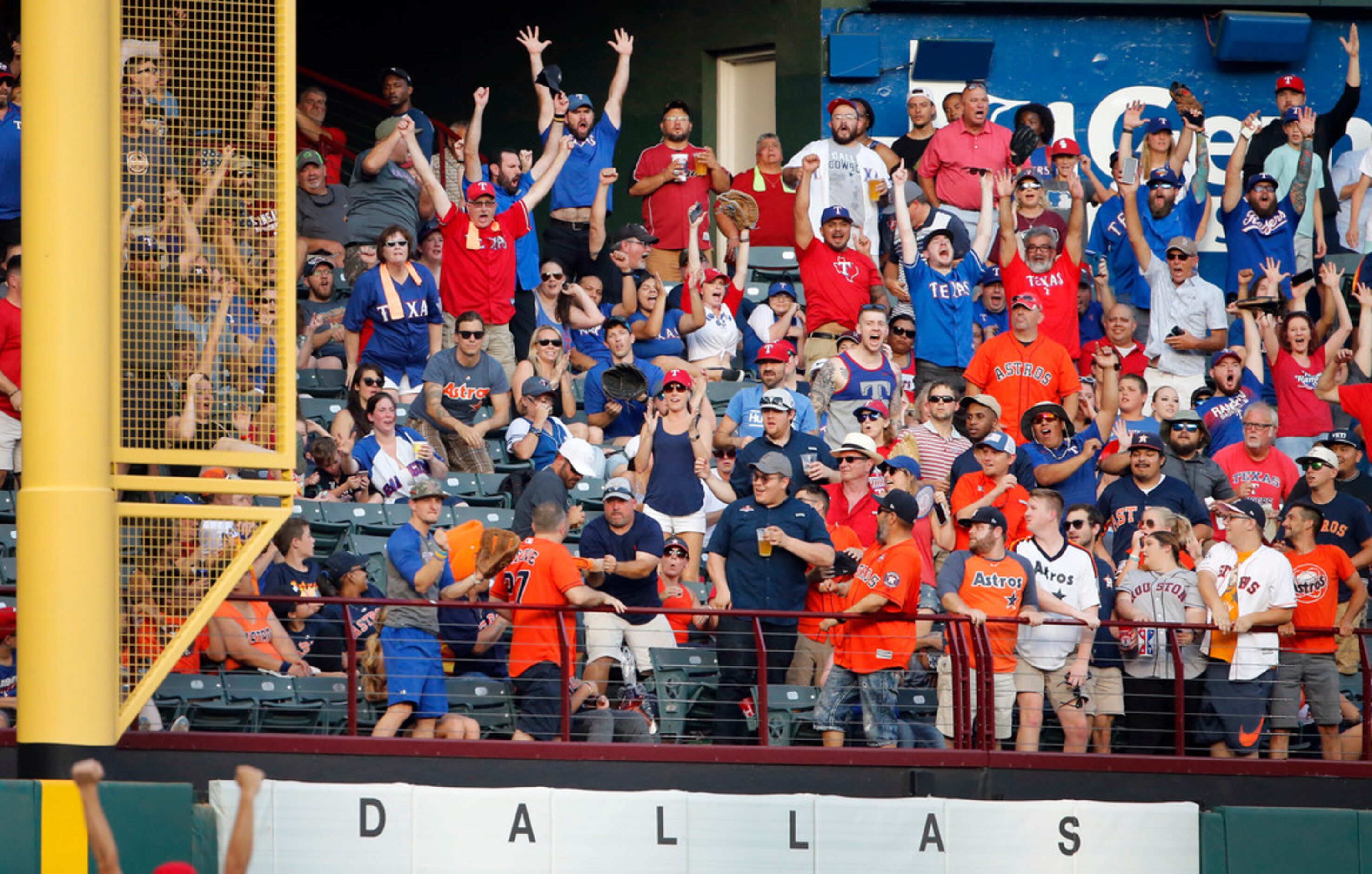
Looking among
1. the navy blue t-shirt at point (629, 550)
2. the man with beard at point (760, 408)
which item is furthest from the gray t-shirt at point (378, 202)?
the navy blue t-shirt at point (629, 550)

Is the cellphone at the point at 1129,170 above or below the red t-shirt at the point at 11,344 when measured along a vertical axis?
above

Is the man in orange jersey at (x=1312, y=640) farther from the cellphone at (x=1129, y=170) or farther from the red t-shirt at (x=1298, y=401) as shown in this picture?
the cellphone at (x=1129, y=170)

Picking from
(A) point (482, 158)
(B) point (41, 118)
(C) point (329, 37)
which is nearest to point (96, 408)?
(B) point (41, 118)

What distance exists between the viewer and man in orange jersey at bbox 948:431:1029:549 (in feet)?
41.6

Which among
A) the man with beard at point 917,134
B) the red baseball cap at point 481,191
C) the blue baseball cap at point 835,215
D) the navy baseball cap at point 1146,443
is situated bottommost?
the navy baseball cap at point 1146,443

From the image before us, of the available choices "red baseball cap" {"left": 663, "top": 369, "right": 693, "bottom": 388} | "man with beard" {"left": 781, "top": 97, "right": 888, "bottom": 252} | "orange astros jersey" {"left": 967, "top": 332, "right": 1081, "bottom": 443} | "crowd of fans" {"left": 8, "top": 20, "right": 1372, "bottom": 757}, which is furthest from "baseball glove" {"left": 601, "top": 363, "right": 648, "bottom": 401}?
"man with beard" {"left": 781, "top": 97, "right": 888, "bottom": 252}

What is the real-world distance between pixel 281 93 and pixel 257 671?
11.6ft

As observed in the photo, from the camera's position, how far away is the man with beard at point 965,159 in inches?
685

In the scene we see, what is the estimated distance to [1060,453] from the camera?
13.6 m

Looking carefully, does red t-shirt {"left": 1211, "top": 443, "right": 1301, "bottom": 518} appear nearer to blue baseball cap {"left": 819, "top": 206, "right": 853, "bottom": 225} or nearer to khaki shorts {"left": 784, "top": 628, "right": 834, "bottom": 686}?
blue baseball cap {"left": 819, "top": 206, "right": 853, "bottom": 225}

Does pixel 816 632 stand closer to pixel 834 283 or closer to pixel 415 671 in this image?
pixel 415 671

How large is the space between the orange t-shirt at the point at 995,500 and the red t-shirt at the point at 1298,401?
4024 millimetres

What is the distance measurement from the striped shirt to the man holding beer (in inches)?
70.6

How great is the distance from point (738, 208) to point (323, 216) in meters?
3.52
